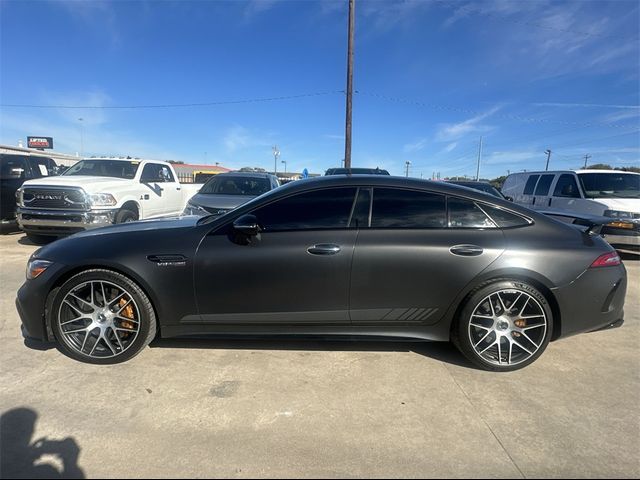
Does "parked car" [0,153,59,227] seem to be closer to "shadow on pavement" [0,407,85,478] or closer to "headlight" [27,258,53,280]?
"headlight" [27,258,53,280]

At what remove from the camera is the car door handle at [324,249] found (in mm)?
3051

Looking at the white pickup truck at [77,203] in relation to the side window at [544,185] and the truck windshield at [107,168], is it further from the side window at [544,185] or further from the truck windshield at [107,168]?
the side window at [544,185]

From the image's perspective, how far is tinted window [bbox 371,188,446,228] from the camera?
3.19 meters

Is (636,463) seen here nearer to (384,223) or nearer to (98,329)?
(384,223)

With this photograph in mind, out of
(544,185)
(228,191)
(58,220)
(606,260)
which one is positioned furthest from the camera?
(544,185)

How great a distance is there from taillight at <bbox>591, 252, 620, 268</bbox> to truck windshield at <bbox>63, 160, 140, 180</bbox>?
8515 mm

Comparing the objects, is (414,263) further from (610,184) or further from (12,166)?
(12,166)

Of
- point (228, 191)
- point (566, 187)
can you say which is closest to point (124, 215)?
point (228, 191)

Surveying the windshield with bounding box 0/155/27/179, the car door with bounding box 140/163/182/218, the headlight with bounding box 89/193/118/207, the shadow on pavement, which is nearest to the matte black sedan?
the shadow on pavement

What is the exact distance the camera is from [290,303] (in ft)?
10.2

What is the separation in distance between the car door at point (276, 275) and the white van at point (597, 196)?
200 inches

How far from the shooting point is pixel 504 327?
10.3ft

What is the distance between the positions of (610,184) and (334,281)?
833 cm

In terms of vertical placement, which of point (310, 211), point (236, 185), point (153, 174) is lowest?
point (310, 211)
